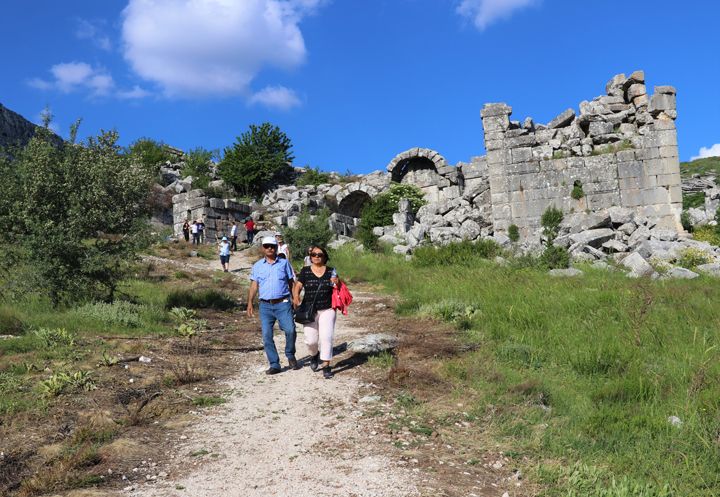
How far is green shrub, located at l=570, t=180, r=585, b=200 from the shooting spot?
1880 cm

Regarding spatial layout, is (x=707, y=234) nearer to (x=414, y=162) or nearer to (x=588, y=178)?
(x=588, y=178)

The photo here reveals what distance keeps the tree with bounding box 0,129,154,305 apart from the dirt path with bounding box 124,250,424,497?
16.9 feet

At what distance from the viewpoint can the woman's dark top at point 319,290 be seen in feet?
23.6

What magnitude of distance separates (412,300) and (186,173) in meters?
30.1

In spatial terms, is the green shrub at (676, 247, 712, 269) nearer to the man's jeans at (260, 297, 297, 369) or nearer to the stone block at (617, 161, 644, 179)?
the stone block at (617, 161, 644, 179)

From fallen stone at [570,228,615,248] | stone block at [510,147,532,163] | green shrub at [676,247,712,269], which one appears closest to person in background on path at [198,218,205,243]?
stone block at [510,147,532,163]

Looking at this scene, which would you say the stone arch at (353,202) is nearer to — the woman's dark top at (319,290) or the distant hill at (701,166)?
the woman's dark top at (319,290)

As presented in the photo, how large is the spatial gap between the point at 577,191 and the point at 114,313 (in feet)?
46.7

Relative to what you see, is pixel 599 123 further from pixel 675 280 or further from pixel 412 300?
pixel 412 300

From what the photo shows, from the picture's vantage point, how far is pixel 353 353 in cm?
808

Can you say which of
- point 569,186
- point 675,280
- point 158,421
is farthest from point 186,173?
point 158,421

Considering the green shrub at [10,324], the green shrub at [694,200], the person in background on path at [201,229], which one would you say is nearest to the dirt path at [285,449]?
the green shrub at [10,324]

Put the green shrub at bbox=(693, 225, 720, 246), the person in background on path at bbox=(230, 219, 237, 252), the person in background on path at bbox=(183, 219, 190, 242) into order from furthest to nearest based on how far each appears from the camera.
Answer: the person in background on path at bbox=(183, 219, 190, 242) < the person in background on path at bbox=(230, 219, 237, 252) < the green shrub at bbox=(693, 225, 720, 246)

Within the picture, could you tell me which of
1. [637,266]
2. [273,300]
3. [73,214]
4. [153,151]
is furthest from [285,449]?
[153,151]
